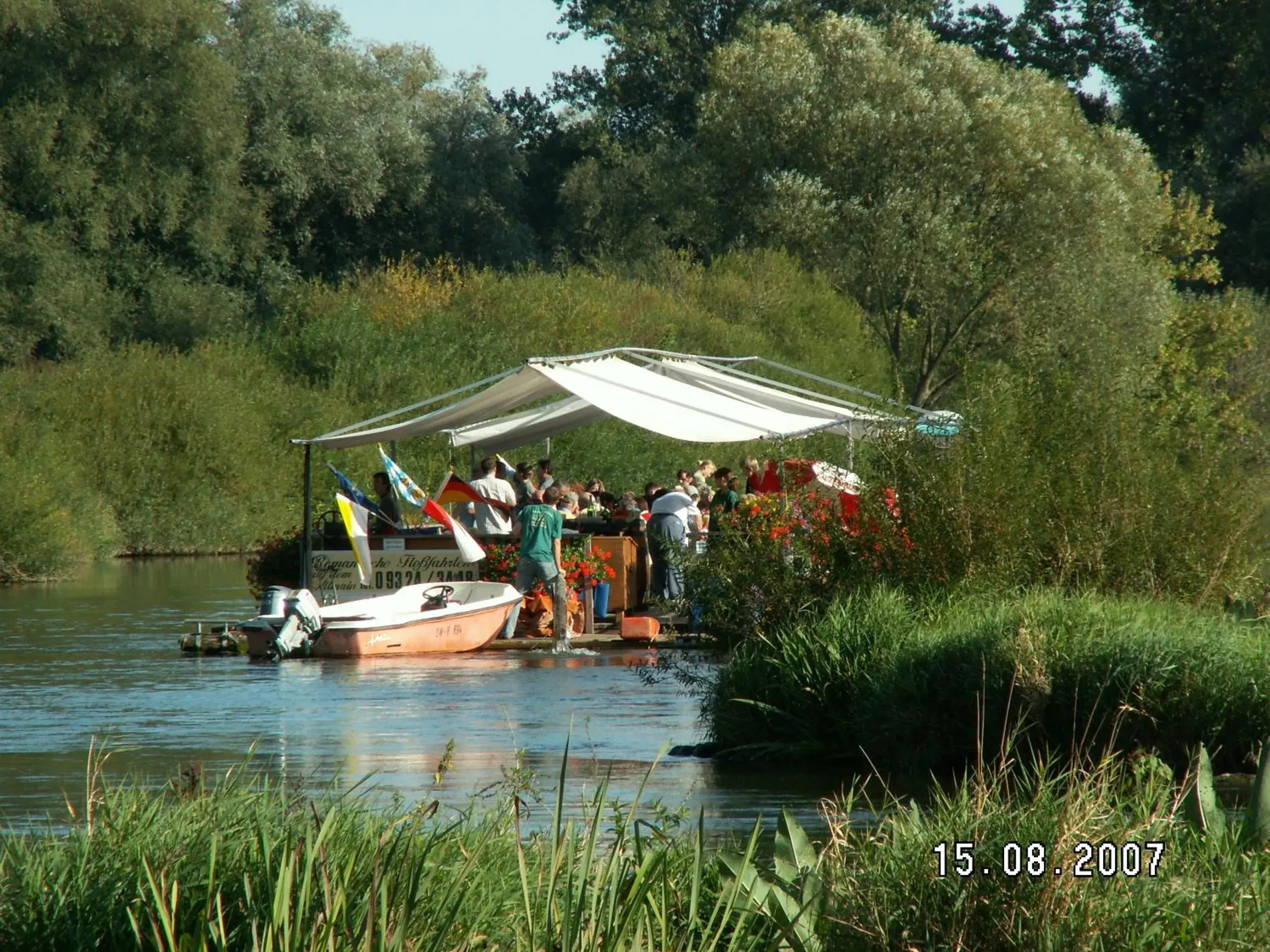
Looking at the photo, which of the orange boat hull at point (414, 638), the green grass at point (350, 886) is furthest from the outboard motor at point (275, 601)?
the green grass at point (350, 886)

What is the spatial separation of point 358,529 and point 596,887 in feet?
52.4

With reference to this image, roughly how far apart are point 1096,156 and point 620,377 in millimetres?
29343

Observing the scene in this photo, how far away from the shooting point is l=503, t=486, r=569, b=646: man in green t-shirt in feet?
67.8

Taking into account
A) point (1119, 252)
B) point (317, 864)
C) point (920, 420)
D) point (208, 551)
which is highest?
point (1119, 252)

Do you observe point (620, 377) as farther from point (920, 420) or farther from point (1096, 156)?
point (1096, 156)

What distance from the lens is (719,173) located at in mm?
50469

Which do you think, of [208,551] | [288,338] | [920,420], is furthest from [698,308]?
[920,420]

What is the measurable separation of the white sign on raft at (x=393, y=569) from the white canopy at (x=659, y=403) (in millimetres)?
1377

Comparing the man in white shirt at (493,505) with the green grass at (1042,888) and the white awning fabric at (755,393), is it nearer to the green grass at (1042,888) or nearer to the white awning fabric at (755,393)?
the white awning fabric at (755,393)

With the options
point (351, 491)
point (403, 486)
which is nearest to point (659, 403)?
point (403, 486)

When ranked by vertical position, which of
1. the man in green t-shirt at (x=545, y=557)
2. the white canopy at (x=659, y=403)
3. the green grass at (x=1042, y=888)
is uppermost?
the white canopy at (x=659, y=403)

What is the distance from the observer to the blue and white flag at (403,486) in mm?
21875

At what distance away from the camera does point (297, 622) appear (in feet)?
65.4

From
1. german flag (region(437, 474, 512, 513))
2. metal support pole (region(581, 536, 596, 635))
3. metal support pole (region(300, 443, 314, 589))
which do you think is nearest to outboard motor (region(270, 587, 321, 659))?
metal support pole (region(300, 443, 314, 589))
